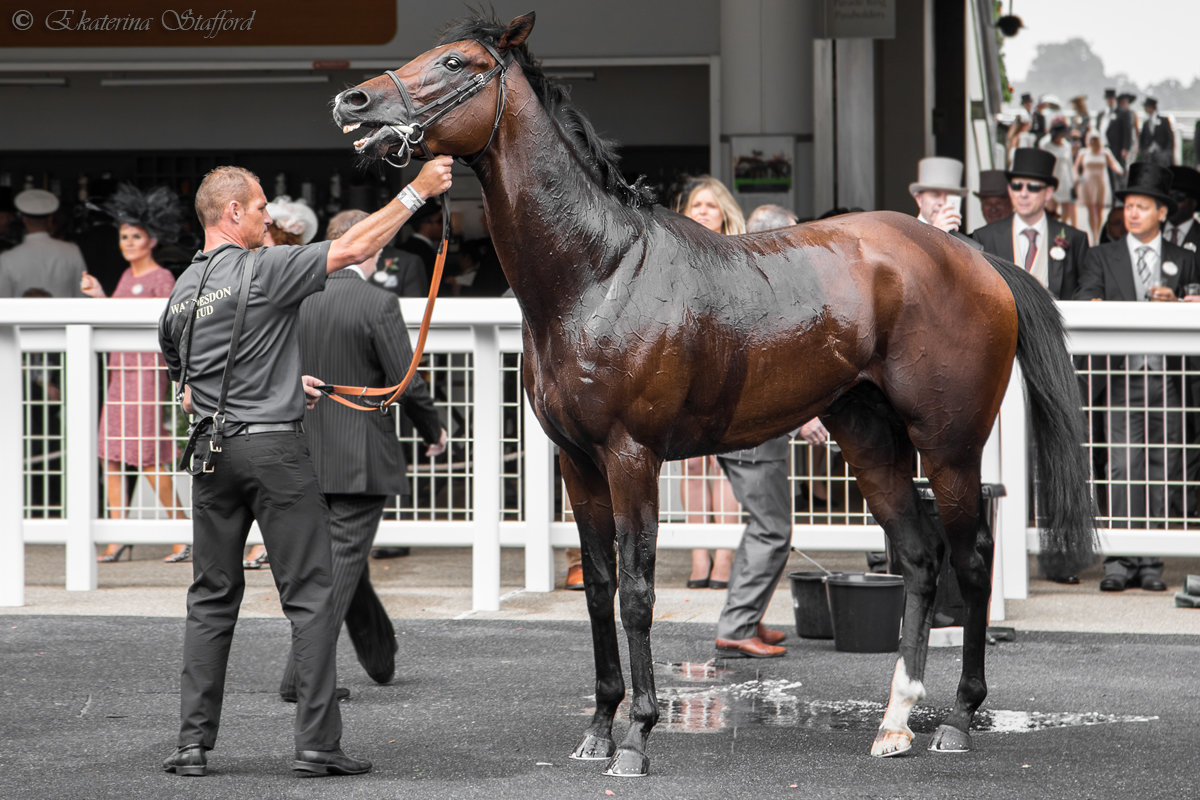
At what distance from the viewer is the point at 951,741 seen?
15.1 ft

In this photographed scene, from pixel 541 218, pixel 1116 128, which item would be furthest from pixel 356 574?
pixel 1116 128

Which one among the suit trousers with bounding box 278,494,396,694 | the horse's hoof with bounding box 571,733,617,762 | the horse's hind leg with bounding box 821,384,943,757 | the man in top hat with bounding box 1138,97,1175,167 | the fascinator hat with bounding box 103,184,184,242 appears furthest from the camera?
the man in top hat with bounding box 1138,97,1175,167

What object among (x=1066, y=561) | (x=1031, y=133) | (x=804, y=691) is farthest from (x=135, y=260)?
(x=1031, y=133)

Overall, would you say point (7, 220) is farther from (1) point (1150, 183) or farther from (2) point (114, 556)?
(1) point (1150, 183)

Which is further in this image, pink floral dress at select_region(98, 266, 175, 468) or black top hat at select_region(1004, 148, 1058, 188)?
black top hat at select_region(1004, 148, 1058, 188)

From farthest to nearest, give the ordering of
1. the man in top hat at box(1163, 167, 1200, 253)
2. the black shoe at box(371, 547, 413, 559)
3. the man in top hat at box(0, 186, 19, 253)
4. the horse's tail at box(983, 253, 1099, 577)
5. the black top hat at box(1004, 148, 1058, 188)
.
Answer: the man in top hat at box(0, 186, 19, 253) → the man in top hat at box(1163, 167, 1200, 253) → the black shoe at box(371, 547, 413, 559) → the black top hat at box(1004, 148, 1058, 188) → the horse's tail at box(983, 253, 1099, 577)

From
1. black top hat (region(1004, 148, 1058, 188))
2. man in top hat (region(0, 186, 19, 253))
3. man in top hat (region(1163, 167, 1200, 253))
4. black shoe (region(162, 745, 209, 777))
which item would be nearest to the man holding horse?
black shoe (region(162, 745, 209, 777))

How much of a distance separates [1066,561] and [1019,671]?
726 mm

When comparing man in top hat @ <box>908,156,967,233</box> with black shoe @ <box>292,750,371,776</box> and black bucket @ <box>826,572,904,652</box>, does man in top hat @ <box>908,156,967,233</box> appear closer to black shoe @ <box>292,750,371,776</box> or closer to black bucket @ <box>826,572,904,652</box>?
black bucket @ <box>826,572,904,652</box>

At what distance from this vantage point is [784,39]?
35.6ft

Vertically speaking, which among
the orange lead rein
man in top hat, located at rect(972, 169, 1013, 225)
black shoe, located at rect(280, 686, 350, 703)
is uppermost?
man in top hat, located at rect(972, 169, 1013, 225)

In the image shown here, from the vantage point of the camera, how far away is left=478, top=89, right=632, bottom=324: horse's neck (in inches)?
171

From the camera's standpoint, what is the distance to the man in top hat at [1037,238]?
25.8 feet

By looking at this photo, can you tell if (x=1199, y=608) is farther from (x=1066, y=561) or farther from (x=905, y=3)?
(x=905, y=3)
